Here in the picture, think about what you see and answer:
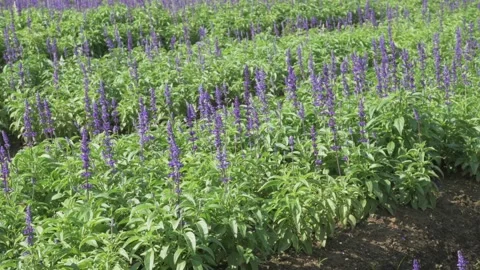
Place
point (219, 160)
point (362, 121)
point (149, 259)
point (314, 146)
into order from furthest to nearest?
point (362, 121) → point (314, 146) → point (219, 160) → point (149, 259)

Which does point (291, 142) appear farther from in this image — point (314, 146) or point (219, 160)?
point (219, 160)

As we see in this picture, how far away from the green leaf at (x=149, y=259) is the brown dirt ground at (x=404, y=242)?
3.33 feet

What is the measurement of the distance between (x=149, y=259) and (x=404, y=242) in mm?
2293

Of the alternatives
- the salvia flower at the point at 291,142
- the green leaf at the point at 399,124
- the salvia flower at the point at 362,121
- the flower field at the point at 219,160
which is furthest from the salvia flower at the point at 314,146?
the green leaf at the point at 399,124

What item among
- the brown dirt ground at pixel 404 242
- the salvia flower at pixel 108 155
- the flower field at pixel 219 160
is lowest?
the brown dirt ground at pixel 404 242

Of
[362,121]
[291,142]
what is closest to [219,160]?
[291,142]

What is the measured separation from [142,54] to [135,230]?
6839 mm

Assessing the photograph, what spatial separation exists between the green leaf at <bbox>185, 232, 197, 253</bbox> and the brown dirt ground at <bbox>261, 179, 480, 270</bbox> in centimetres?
83

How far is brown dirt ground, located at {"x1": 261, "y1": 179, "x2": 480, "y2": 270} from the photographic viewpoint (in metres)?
5.13

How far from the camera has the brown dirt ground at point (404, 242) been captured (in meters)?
5.13

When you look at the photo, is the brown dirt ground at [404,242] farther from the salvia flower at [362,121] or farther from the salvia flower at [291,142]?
the salvia flower at [291,142]

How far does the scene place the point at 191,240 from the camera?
14.4 feet

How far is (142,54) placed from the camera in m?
11.0

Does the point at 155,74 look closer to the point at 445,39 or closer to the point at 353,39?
the point at 353,39
